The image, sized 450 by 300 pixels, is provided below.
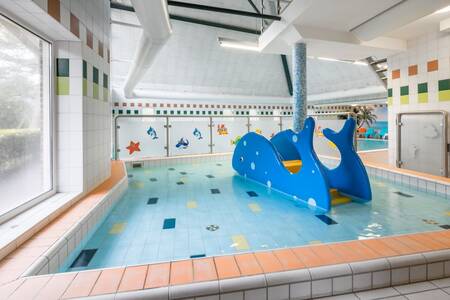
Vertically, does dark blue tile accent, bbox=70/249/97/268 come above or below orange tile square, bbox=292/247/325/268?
below

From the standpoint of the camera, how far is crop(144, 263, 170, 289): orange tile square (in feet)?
4.31

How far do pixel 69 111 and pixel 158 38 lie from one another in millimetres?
1677

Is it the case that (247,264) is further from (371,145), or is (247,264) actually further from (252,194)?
(371,145)

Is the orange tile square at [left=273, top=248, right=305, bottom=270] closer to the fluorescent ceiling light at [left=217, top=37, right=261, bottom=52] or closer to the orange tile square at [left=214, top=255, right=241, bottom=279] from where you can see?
the orange tile square at [left=214, top=255, right=241, bottom=279]

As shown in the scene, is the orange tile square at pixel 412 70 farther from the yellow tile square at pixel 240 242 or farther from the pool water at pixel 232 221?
the yellow tile square at pixel 240 242

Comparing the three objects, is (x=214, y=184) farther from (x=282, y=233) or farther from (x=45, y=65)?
(x=45, y=65)

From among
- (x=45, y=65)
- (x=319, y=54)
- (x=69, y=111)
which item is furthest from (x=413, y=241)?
(x=319, y=54)

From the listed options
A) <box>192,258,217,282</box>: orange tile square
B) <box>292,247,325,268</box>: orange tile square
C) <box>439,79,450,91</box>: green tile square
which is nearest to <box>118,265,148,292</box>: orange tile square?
<box>192,258,217,282</box>: orange tile square

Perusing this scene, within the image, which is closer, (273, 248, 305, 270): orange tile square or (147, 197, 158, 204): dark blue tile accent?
Result: (273, 248, 305, 270): orange tile square

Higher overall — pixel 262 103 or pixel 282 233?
pixel 262 103

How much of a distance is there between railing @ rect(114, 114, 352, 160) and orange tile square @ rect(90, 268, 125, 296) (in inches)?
239

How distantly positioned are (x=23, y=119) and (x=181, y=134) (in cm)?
537

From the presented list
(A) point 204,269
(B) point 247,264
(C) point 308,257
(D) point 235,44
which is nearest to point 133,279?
(A) point 204,269

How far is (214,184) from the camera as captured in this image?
14.5 ft
